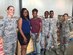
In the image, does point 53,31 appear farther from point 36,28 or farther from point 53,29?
point 36,28

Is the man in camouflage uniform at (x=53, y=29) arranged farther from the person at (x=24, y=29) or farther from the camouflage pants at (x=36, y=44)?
the person at (x=24, y=29)

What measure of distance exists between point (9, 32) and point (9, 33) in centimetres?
2

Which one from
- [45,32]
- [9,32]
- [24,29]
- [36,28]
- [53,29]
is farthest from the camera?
[53,29]

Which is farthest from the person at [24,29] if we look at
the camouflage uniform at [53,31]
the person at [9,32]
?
the camouflage uniform at [53,31]

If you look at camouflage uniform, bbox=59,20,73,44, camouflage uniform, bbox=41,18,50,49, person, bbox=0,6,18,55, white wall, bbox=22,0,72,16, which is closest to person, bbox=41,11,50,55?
camouflage uniform, bbox=41,18,50,49

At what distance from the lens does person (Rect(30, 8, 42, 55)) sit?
16.8 ft

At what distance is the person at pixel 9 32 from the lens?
13.7ft

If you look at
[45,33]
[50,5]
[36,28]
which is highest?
[50,5]

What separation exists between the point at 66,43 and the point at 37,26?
1.30 meters

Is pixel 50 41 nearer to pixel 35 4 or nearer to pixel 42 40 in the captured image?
pixel 42 40

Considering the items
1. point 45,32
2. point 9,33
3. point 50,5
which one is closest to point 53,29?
point 45,32

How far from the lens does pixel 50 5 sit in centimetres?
754

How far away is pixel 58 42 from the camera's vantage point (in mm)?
6461

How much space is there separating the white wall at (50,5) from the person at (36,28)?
1.26m
